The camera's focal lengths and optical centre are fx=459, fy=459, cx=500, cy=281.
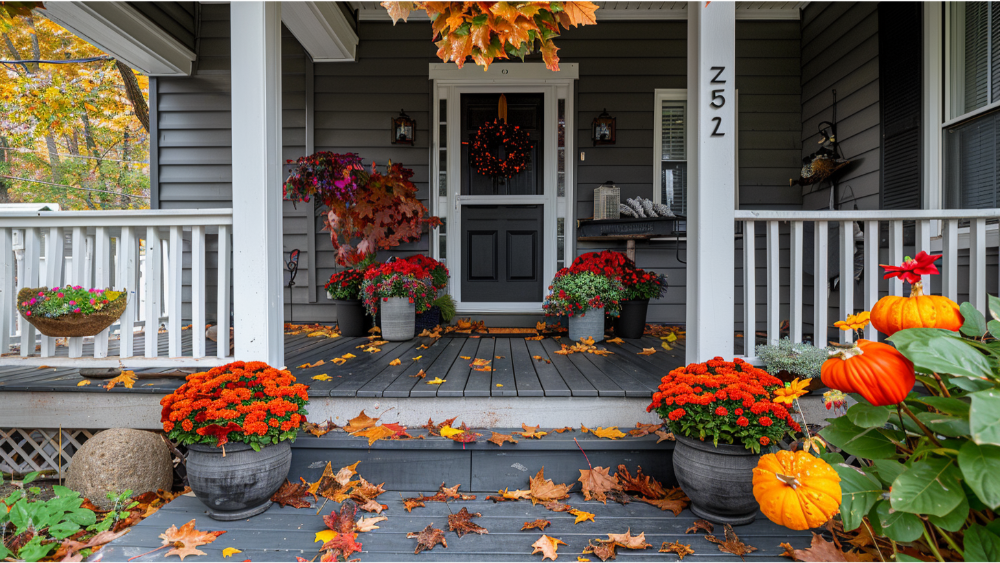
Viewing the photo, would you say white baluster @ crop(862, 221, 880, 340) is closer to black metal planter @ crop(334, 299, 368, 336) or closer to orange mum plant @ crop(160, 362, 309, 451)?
orange mum plant @ crop(160, 362, 309, 451)

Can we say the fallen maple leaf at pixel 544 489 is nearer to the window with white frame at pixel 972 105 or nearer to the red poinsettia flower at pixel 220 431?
the red poinsettia flower at pixel 220 431

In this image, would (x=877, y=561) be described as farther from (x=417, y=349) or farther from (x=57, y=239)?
(x=57, y=239)

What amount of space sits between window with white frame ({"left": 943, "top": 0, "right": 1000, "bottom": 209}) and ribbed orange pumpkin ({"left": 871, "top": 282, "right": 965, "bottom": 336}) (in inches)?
88.8

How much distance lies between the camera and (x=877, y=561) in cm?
126

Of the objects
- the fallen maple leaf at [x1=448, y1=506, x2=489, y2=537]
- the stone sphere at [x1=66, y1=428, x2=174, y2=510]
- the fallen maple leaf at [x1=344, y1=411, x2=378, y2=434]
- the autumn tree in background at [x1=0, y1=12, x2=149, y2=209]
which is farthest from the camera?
the autumn tree in background at [x1=0, y1=12, x2=149, y2=209]

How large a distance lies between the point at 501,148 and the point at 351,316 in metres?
1.93

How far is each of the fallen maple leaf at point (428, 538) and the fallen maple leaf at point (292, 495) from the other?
1.53ft

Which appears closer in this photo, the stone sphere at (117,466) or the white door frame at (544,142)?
the stone sphere at (117,466)

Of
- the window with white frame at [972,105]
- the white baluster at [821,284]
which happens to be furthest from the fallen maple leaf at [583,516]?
the window with white frame at [972,105]

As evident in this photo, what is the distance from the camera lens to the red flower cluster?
1.43 metres

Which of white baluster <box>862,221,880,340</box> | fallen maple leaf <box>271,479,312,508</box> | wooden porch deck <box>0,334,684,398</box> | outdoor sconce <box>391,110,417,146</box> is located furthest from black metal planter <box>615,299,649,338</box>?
fallen maple leaf <box>271,479,312,508</box>

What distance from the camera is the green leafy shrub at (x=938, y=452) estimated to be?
0.70 meters

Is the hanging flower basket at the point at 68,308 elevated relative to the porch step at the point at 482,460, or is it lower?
elevated

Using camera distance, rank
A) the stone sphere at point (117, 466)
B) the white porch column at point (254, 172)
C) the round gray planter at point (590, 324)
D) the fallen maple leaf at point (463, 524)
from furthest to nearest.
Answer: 1. the round gray planter at point (590, 324)
2. the white porch column at point (254, 172)
3. the stone sphere at point (117, 466)
4. the fallen maple leaf at point (463, 524)
